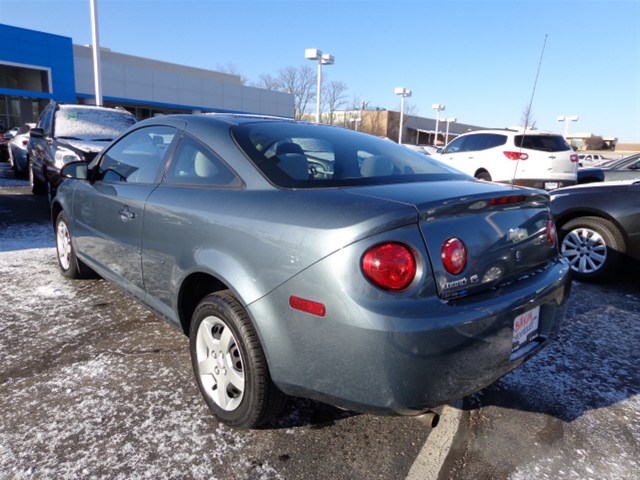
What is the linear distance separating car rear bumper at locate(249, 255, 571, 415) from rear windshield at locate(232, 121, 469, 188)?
66 cm

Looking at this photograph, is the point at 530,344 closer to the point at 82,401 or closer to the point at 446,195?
the point at 446,195

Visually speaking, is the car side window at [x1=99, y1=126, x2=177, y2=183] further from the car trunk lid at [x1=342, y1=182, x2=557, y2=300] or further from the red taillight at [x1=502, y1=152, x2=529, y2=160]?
the red taillight at [x1=502, y1=152, x2=529, y2=160]

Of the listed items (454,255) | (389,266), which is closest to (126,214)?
(389,266)

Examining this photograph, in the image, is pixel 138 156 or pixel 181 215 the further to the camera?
pixel 138 156

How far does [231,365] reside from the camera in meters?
2.22

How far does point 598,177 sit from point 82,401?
36.8 ft

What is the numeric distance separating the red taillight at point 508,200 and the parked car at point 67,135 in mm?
5976

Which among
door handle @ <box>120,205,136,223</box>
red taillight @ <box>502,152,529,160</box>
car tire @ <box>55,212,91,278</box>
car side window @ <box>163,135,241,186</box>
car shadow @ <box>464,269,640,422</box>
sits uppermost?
red taillight @ <box>502,152,529,160</box>

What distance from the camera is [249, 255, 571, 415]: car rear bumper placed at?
1692 millimetres

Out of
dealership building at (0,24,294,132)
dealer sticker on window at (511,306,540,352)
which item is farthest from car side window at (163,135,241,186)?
dealership building at (0,24,294,132)

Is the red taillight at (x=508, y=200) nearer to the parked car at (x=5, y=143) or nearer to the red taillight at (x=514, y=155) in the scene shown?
the red taillight at (x=514, y=155)

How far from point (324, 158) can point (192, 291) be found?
1045 millimetres

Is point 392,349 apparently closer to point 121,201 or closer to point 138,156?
point 121,201

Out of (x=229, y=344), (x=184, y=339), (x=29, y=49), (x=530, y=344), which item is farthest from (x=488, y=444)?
(x=29, y=49)
